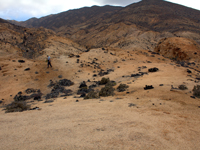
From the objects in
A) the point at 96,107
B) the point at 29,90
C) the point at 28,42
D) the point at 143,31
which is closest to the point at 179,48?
the point at 143,31

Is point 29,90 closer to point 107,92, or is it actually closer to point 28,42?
point 107,92

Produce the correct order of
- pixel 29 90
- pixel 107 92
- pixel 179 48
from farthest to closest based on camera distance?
pixel 179 48 → pixel 29 90 → pixel 107 92

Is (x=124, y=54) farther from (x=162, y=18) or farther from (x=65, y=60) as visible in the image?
(x=162, y=18)

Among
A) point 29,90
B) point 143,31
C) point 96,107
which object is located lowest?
point 29,90

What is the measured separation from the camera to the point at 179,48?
61.3 ft

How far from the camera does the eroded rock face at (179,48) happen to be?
17.7 m

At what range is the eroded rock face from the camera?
1768cm

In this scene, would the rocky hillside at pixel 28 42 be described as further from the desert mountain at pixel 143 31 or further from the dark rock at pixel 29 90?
the desert mountain at pixel 143 31

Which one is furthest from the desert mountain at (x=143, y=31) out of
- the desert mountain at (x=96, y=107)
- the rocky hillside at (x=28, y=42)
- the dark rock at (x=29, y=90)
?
the dark rock at (x=29, y=90)

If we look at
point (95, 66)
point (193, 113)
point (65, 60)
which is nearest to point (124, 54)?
Result: point (95, 66)

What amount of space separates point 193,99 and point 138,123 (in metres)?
2.90

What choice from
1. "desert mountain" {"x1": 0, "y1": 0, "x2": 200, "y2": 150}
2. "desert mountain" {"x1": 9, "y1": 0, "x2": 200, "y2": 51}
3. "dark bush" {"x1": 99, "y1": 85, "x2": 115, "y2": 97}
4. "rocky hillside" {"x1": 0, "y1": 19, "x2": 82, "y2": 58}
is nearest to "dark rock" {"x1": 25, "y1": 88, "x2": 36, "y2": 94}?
"desert mountain" {"x1": 0, "y1": 0, "x2": 200, "y2": 150}

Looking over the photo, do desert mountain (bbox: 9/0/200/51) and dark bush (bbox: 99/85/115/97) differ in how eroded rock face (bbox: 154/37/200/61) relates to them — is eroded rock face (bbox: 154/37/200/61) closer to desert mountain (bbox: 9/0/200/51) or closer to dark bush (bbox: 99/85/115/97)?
desert mountain (bbox: 9/0/200/51)

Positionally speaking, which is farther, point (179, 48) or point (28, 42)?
point (28, 42)
